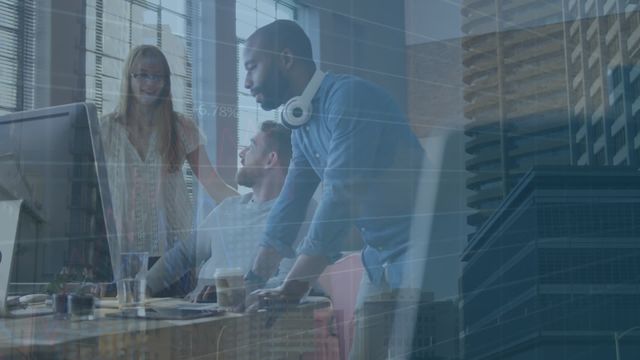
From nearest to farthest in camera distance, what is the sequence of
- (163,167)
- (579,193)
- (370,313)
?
(579,193)
(370,313)
(163,167)

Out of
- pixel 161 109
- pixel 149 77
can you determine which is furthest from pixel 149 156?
pixel 149 77

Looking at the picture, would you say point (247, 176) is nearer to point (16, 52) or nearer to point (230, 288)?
point (230, 288)

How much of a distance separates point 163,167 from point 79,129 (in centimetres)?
32

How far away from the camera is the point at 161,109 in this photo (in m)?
3.11

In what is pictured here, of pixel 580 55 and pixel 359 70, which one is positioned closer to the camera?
pixel 580 55

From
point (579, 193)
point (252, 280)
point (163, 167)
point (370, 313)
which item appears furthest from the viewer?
point (163, 167)

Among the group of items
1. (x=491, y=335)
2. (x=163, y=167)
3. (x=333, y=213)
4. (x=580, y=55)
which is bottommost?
(x=491, y=335)

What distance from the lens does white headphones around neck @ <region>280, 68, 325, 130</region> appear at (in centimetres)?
278

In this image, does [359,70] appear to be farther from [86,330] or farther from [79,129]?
[86,330]

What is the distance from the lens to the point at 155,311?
2945 mm

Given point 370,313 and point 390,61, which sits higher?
point 390,61

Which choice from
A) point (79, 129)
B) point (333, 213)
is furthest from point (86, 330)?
point (333, 213)

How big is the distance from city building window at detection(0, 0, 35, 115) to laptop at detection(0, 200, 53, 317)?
46cm

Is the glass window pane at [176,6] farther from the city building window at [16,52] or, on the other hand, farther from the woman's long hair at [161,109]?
the city building window at [16,52]
